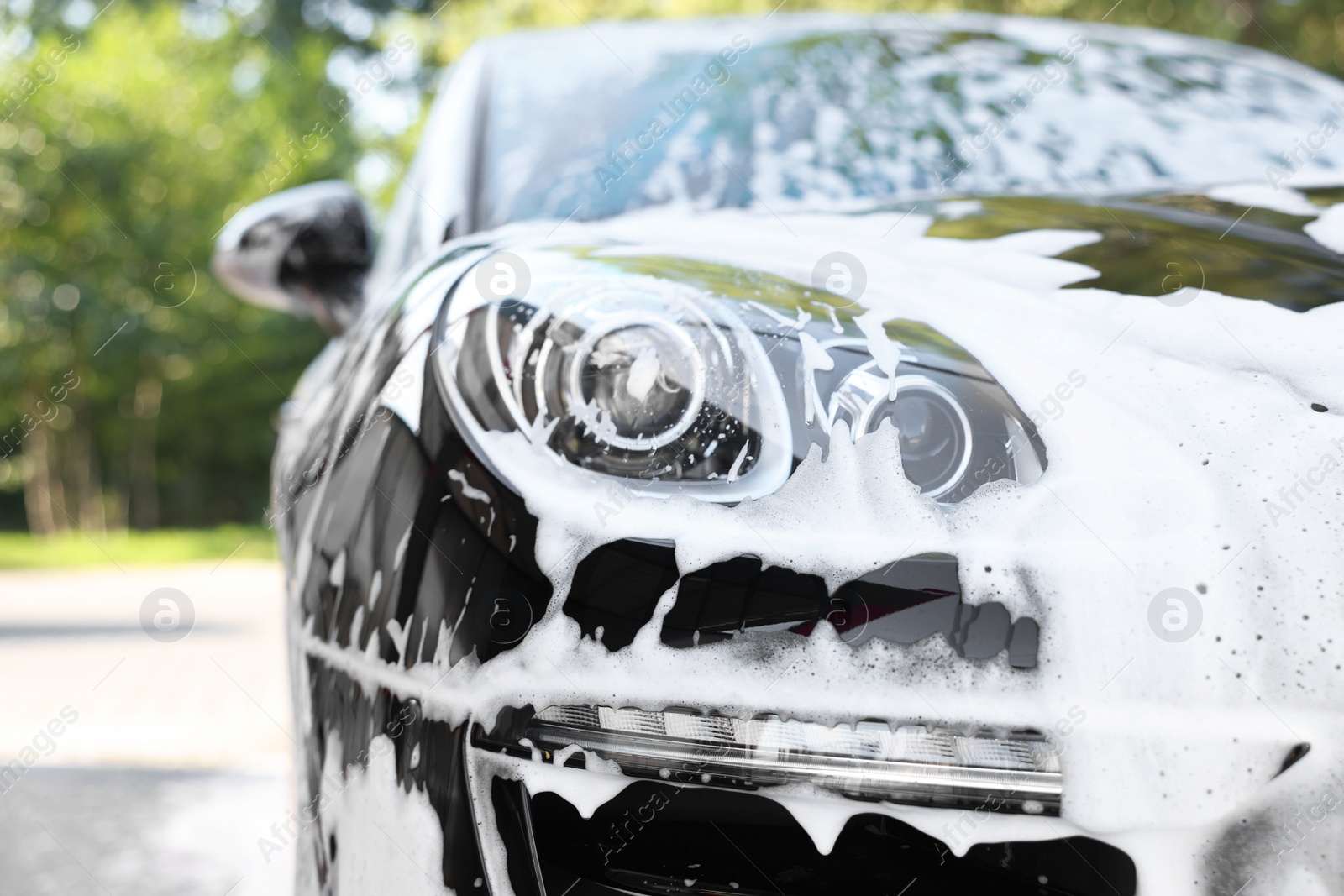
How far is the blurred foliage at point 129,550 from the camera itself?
11.5m

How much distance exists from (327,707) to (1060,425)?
2.33ft

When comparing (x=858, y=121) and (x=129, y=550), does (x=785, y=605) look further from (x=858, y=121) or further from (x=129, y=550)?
(x=129, y=550)

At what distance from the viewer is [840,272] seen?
3.38 ft

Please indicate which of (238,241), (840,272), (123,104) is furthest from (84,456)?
(840,272)

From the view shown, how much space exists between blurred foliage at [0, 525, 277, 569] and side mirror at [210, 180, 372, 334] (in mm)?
8893

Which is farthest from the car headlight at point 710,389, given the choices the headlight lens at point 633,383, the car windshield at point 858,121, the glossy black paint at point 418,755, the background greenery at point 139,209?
the background greenery at point 139,209

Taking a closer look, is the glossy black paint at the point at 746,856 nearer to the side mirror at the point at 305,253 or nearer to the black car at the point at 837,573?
the black car at the point at 837,573

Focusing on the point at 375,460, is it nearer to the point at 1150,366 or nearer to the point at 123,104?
the point at 1150,366

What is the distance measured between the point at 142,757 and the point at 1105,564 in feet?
11.4

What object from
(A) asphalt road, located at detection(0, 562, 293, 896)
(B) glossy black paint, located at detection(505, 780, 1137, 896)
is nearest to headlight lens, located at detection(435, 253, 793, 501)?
(B) glossy black paint, located at detection(505, 780, 1137, 896)

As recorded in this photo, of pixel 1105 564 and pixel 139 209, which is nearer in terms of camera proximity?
pixel 1105 564

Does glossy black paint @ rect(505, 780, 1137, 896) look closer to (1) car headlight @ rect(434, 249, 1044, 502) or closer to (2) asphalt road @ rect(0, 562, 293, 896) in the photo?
(1) car headlight @ rect(434, 249, 1044, 502)

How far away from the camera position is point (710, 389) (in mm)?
878

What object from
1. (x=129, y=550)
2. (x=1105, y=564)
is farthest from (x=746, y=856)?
(x=129, y=550)
